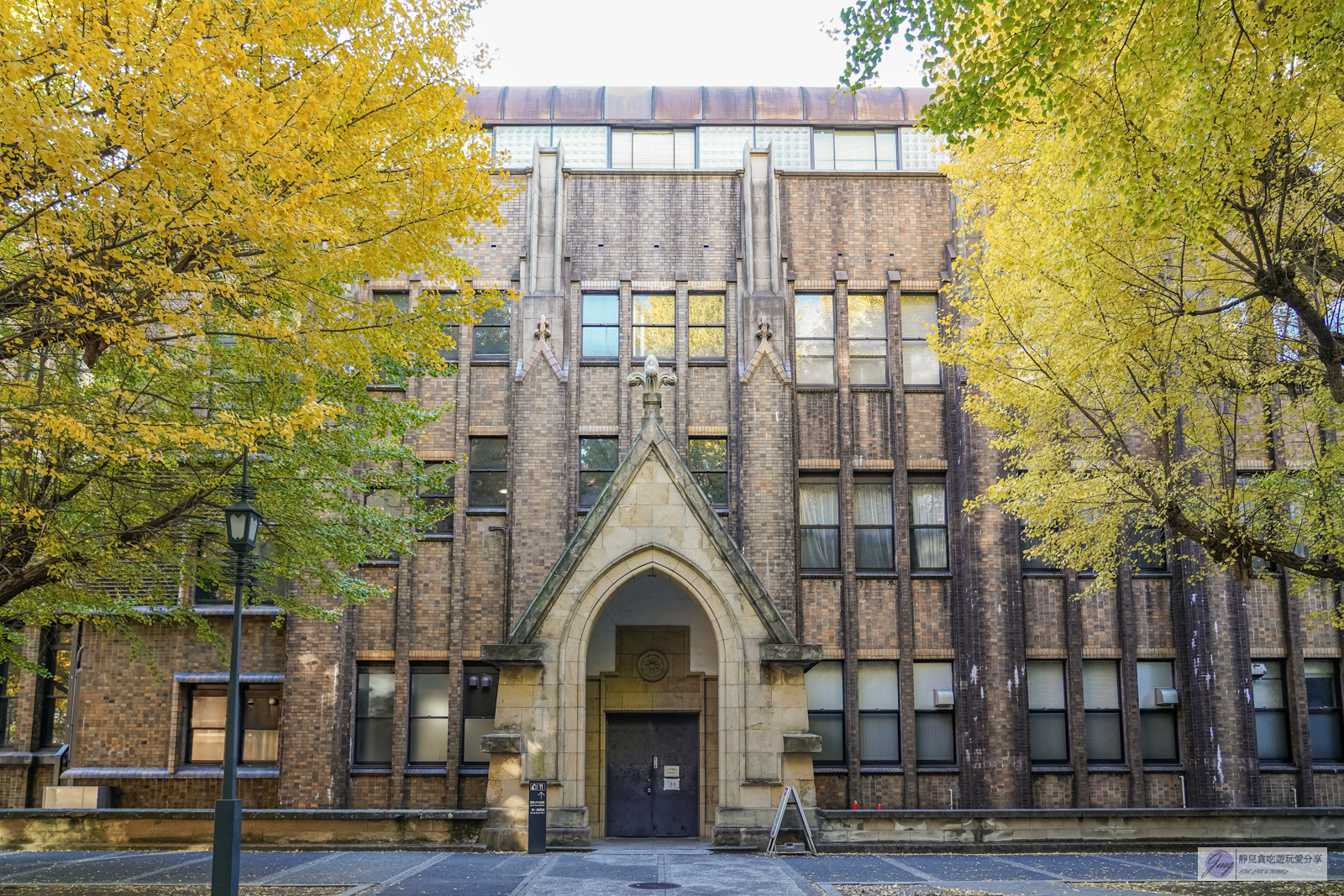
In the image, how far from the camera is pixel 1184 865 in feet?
51.5

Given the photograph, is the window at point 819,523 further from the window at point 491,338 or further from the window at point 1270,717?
the window at point 1270,717

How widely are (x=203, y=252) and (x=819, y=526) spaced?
49.0 ft

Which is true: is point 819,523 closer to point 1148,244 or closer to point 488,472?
point 488,472

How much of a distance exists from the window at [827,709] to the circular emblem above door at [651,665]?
9.66 ft

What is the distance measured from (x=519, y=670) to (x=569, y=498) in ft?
17.4

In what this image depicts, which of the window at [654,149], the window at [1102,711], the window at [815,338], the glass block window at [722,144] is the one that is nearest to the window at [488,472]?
the window at [815,338]

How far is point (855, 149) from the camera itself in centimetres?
2595

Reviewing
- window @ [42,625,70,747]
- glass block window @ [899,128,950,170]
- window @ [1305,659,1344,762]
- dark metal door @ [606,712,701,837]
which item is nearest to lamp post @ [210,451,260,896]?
dark metal door @ [606,712,701,837]

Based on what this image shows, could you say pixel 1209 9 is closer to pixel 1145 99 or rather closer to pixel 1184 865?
pixel 1145 99

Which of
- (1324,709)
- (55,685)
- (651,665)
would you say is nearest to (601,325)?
(651,665)

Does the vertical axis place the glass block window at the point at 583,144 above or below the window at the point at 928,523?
above

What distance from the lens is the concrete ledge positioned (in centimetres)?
1700

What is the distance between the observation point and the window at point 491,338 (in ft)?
75.0

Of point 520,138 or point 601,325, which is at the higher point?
point 520,138
